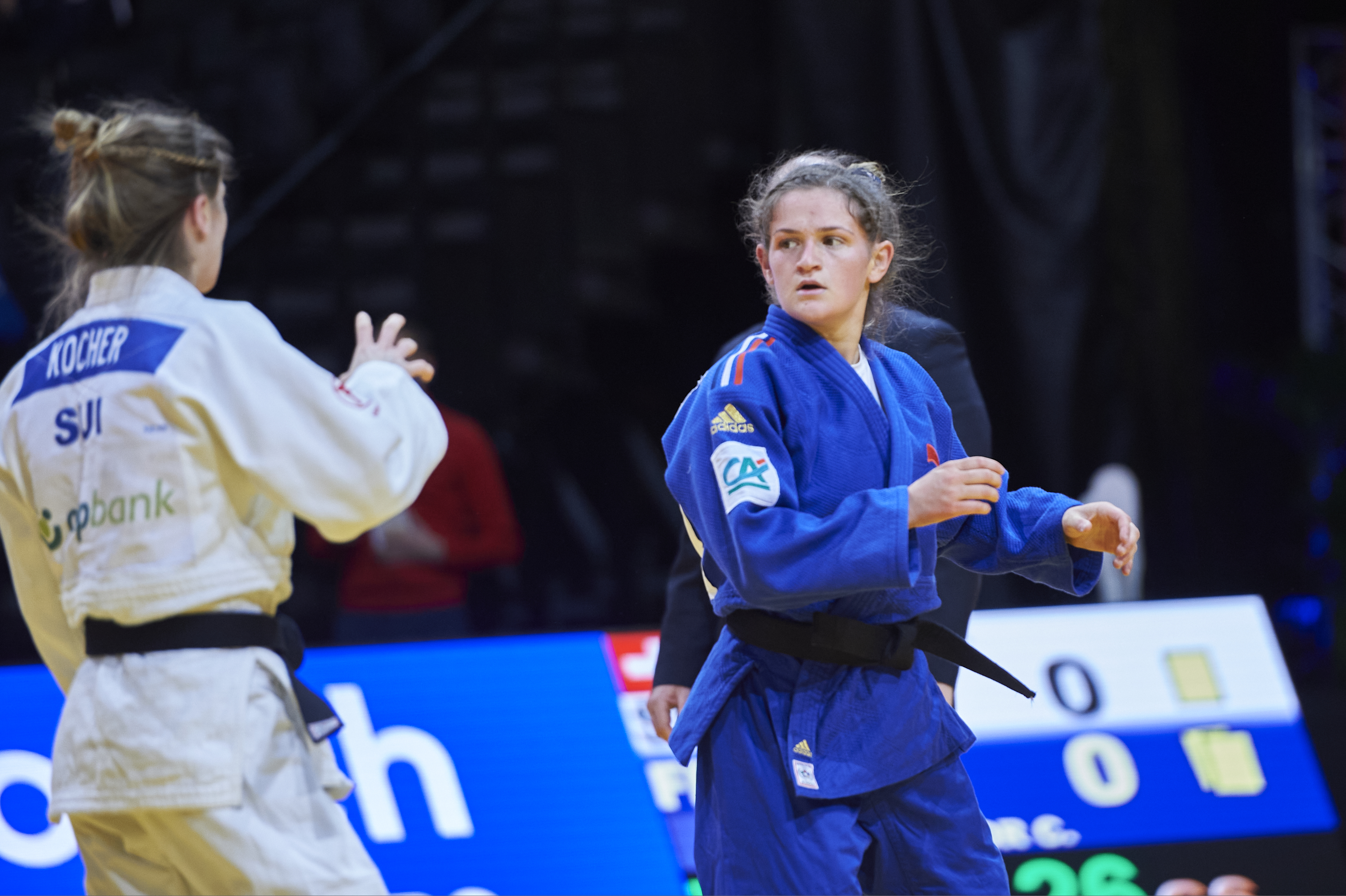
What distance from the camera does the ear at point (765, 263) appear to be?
1.89 metres

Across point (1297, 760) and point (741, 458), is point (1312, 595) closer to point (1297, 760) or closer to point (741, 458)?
point (1297, 760)

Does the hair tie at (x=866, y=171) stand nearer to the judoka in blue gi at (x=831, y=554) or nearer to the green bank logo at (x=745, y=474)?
the judoka in blue gi at (x=831, y=554)

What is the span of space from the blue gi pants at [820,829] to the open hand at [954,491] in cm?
32

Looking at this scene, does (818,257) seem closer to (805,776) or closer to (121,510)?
(805,776)

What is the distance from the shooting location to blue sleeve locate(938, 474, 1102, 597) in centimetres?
183

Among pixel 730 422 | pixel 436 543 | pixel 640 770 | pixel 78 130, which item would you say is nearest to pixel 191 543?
pixel 78 130

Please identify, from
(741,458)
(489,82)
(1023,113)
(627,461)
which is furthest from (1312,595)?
(741,458)

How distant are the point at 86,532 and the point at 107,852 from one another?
0.43m

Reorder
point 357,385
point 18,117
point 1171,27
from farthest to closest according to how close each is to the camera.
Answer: point 1171,27 < point 18,117 < point 357,385

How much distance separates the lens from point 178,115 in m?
1.91

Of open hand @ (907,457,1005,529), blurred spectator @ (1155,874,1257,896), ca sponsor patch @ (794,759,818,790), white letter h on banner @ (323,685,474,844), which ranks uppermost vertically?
open hand @ (907,457,1005,529)

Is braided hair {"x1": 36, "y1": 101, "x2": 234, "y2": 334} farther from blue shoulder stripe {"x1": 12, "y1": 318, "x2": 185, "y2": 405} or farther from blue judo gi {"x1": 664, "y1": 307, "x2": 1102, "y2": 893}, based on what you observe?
blue judo gi {"x1": 664, "y1": 307, "x2": 1102, "y2": 893}

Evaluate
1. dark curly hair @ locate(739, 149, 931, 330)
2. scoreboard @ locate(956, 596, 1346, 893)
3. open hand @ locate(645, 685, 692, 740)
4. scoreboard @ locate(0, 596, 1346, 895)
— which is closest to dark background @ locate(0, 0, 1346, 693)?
scoreboard @ locate(956, 596, 1346, 893)

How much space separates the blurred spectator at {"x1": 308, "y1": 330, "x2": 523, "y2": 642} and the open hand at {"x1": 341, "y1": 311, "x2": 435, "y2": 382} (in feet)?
6.37
